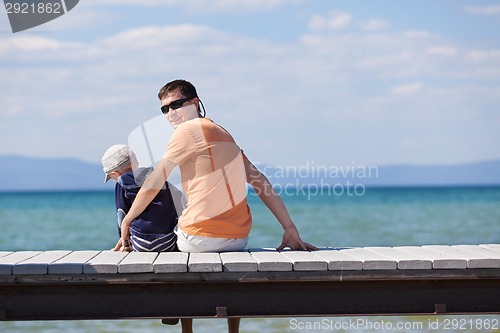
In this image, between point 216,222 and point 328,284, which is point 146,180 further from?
point 328,284

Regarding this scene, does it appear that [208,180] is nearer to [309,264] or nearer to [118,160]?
[118,160]

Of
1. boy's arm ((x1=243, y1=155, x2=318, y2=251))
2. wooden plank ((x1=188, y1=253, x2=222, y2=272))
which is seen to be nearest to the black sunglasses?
boy's arm ((x1=243, y1=155, x2=318, y2=251))

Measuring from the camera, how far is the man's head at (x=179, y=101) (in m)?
5.48

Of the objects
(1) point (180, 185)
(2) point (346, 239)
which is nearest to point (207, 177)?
(1) point (180, 185)

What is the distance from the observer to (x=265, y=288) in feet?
16.8

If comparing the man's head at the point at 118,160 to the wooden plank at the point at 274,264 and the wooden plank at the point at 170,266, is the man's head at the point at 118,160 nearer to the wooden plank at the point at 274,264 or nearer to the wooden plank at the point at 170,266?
the wooden plank at the point at 170,266

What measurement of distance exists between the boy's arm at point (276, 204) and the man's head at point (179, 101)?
0.48 meters

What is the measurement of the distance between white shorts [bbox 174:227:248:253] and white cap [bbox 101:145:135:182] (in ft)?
1.85

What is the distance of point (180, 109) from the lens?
5.51m

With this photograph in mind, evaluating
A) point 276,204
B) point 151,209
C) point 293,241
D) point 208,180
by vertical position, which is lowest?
point 293,241

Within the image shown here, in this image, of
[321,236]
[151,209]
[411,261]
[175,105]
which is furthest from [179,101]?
[321,236]

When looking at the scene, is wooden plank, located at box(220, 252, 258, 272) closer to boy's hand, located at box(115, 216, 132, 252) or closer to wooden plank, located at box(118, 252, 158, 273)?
wooden plank, located at box(118, 252, 158, 273)

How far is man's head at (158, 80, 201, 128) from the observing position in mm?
5477

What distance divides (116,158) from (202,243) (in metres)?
0.80
